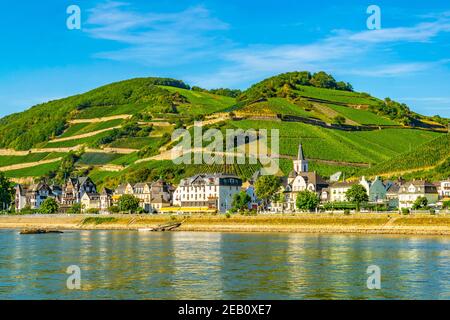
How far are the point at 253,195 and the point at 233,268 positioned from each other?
6458 cm

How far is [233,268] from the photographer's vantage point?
150 feet

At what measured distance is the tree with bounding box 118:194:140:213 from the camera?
355 ft

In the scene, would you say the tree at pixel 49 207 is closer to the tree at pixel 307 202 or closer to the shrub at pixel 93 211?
the shrub at pixel 93 211

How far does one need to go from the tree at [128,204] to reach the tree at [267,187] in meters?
17.2

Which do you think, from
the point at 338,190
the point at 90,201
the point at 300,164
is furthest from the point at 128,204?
the point at 338,190

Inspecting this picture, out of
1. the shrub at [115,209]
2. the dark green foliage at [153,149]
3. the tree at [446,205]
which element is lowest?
the shrub at [115,209]

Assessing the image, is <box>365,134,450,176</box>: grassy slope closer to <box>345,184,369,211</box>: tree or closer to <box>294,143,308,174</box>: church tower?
<box>294,143,308,174</box>: church tower

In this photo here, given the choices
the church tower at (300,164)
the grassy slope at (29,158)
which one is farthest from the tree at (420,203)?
the grassy slope at (29,158)

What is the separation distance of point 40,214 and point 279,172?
37.2m

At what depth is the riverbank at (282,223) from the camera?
240 ft

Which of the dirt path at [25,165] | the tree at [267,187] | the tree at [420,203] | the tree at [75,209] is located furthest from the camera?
the dirt path at [25,165]

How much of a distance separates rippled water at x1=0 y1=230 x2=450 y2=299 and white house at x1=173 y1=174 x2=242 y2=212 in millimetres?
40202
